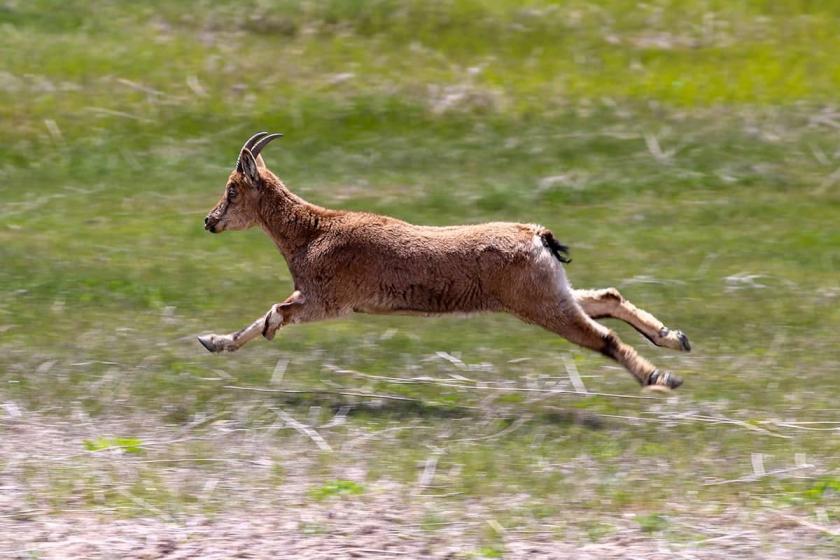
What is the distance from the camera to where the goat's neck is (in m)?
10.7

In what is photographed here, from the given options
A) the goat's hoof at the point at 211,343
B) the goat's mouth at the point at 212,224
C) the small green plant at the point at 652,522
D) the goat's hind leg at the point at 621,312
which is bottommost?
the goat's hoof at the point at 211,343

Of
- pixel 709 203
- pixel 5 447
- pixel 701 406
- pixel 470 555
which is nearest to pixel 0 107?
pixel 709 203

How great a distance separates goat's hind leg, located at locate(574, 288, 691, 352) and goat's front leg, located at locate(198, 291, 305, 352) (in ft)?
6.95

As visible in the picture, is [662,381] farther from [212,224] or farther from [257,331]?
[212,224]

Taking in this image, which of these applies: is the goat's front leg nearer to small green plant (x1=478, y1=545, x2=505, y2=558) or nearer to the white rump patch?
the white rump patch

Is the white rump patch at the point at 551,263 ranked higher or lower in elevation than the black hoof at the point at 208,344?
higher

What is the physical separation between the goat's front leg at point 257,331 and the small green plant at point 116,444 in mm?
1538

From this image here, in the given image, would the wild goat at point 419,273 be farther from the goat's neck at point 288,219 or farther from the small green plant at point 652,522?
the small green plant at point 652,522

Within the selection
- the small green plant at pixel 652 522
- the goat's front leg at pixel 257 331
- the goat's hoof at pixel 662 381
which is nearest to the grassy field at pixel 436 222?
the small green plant at pixel 652 522

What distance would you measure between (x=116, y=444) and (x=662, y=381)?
150 inches

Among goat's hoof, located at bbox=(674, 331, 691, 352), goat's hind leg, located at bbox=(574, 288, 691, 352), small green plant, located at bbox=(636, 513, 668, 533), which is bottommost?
small green plant, located at bbox=(636, 513, 668, 533)

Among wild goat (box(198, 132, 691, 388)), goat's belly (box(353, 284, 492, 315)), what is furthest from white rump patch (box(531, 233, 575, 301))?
goat's belly (box(353, 284, 492, 315))

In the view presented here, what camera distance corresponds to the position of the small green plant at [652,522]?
24.9ft

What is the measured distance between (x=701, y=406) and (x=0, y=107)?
13.1 metres
